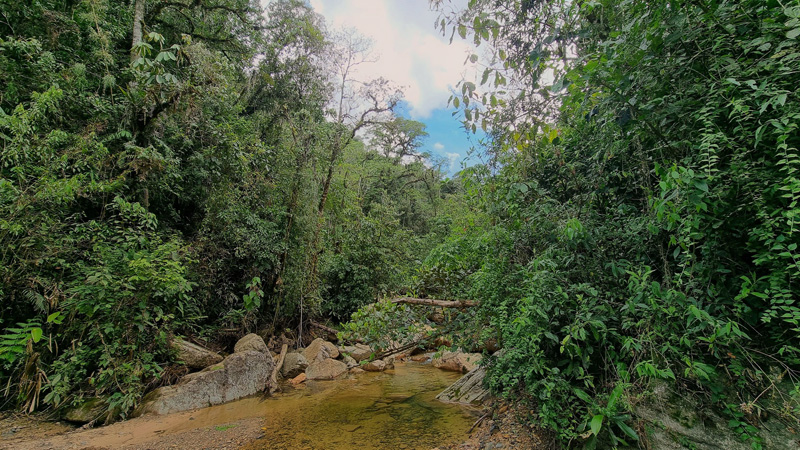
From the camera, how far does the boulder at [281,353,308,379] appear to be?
809 centimetres

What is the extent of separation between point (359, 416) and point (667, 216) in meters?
5.38

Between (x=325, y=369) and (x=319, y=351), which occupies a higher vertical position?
(x=319, y=351)

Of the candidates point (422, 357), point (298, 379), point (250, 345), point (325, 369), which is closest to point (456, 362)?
point (422, 357)

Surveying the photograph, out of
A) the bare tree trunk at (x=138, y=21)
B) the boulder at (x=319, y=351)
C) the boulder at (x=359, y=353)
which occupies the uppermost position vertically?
the bare tree trunk at (x=138, y=21)

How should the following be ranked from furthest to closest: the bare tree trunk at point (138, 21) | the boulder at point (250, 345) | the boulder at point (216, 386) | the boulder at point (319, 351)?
the boulder at point (319, 351) < the boulder at point (250, 345) < the bare tree trunk at point (138, 21) < the boulder at point (216, 386)

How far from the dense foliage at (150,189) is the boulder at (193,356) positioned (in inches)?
7.8

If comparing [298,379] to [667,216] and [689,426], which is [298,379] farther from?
[667,216]

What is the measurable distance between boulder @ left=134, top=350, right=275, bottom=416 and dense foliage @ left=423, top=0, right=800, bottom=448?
17.2ft

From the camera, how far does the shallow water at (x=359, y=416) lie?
185 inches

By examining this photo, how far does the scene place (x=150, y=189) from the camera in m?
6.73

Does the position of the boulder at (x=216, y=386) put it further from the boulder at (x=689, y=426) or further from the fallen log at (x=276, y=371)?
the boulder at (x=689, y=426)

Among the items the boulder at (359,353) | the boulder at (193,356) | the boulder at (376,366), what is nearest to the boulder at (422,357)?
the boulder at (376,366)

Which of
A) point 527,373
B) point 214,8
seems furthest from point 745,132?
point 214,8

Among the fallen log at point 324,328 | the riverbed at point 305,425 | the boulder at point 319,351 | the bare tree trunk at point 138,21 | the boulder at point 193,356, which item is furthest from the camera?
the fallen log at point 324,328
